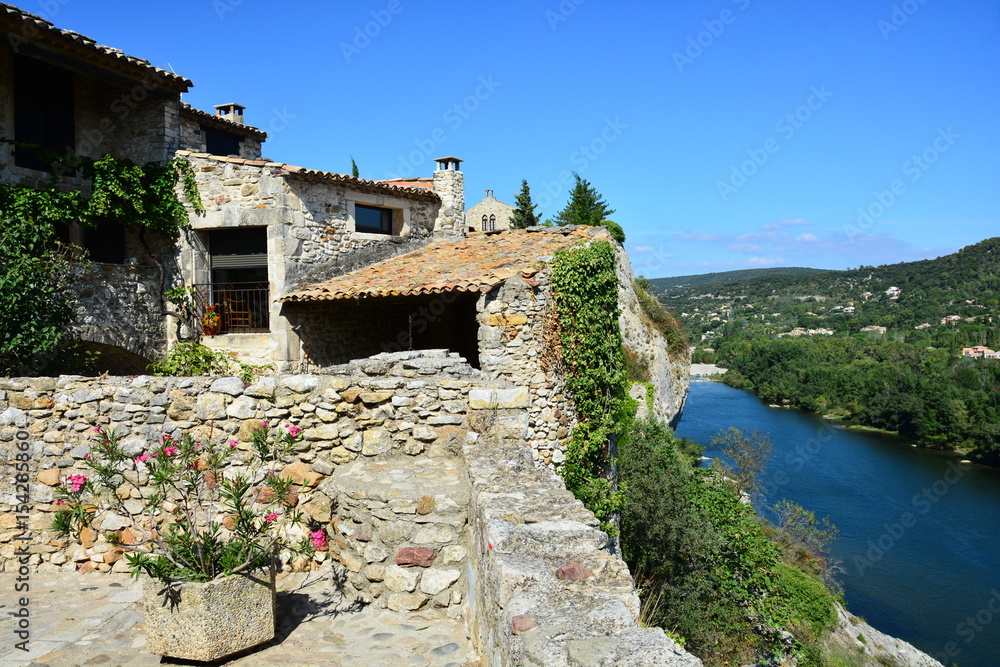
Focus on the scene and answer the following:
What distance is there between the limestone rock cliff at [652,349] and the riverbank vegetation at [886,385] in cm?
3159

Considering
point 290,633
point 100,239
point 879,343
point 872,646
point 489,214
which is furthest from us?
point 879,343

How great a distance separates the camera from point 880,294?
9575 cm

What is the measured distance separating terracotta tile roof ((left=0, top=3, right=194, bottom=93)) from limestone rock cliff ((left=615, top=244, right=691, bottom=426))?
14124 millimetres

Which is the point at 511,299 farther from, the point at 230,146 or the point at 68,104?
the point at 230,146

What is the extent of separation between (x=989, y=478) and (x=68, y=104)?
5015 centimetres

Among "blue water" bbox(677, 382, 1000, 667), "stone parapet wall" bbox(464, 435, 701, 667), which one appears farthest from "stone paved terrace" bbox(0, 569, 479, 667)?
"blue water" bbox(677, 382, 1000, 667)

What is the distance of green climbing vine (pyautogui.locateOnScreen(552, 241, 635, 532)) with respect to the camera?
8.77 m

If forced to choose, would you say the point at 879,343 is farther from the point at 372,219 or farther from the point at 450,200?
the point at 372,219

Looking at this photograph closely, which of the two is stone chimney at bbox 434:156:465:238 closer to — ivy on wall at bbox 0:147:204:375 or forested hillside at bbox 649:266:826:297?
ivy on wall at bbox 0:147:204:375

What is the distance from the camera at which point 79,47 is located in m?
9.89

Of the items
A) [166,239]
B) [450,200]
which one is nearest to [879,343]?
[450,200]

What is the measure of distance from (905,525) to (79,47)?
123ft

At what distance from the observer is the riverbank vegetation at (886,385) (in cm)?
4647
